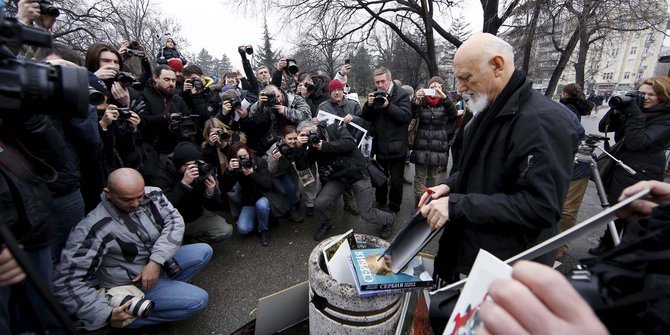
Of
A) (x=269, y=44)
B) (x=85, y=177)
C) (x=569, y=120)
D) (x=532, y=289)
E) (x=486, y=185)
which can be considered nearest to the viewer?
(x=532, y=289)

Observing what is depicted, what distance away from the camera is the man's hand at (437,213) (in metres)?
1.42

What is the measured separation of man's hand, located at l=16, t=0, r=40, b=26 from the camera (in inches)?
82.7

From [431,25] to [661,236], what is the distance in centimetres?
1146

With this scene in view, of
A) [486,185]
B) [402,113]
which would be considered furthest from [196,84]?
[486,185]

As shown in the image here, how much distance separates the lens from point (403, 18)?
11781mm

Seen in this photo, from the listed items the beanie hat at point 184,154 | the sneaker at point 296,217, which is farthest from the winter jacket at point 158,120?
the sneaker at point 296,217

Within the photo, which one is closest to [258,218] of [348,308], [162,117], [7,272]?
[162,117]

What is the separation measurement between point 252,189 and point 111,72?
68.9 inches

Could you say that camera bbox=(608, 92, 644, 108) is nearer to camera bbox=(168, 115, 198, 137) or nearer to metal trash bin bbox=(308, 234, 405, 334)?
metal trash bin bbox=(308, 234, 405, 334)

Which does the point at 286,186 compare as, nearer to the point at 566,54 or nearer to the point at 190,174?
the point at 190,174

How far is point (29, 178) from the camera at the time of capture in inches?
57.9

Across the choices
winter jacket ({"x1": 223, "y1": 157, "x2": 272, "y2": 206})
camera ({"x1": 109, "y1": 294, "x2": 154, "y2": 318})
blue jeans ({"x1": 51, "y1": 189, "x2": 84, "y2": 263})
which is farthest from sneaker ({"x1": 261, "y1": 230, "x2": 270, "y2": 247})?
blue jeans ({"x1": 51, "y1": 189, "x2": 84, "y2": 263})

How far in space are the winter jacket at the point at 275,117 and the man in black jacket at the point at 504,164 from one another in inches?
102

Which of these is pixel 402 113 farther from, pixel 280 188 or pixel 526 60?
pixel 526 60
